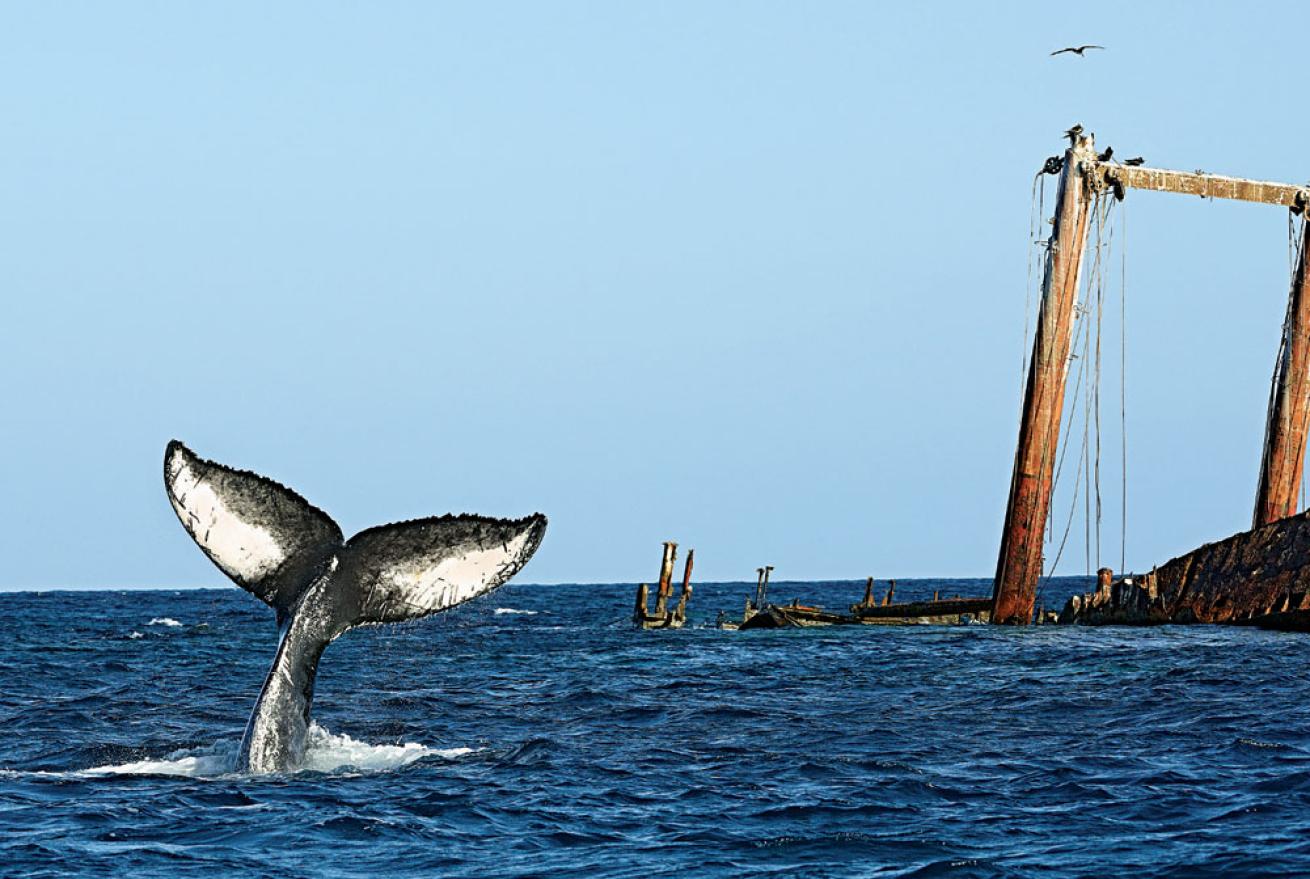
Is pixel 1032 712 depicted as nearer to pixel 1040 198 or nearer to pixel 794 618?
pixel 1040 198

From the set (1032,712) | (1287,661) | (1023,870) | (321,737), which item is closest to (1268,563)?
(1287,661)

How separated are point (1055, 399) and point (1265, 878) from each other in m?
20.2

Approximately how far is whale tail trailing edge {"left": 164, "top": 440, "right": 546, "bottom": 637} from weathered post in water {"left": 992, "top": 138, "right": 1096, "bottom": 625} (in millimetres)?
19571

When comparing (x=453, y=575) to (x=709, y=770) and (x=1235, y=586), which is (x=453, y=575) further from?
(x=1235, y=586)

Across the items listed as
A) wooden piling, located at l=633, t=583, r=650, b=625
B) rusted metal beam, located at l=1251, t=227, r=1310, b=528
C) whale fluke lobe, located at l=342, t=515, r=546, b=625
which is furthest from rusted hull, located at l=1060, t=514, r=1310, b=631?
whale fluke lobe, located at l=342, t=515, r=546, b=625

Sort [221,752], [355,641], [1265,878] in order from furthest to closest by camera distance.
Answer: [355,641], [221,752], [1265,878]

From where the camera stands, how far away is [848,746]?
14023 millimetres

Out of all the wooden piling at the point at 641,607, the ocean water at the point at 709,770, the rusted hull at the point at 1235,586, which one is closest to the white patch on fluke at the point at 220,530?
the ocean water at the point at 709,770

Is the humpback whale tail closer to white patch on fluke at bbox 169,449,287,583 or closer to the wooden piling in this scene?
white patch on fluke at bbox 169,449,287,583

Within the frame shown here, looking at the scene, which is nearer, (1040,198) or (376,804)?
(376,804)

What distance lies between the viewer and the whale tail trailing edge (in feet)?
32.2

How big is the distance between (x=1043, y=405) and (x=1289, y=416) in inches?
211

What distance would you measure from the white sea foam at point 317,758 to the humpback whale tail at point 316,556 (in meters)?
1.66

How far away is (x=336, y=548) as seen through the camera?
10.6m
